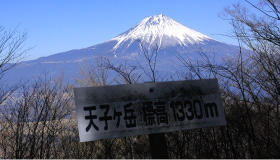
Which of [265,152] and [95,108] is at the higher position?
[95,108]

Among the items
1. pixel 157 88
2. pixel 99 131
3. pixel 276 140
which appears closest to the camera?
pixel 99 131

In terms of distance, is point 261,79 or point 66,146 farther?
point 66,146

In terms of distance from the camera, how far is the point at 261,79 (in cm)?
388

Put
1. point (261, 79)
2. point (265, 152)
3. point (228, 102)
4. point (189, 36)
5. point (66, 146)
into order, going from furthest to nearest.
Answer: point (189, 36) < point (66, 146) < point (228, 102) < point (261, 79) < point (265, 152)

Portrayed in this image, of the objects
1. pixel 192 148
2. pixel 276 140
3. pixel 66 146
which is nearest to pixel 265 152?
pixel 276 140

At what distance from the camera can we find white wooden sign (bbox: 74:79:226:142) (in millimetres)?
2254

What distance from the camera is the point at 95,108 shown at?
2.27m

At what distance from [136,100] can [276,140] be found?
1738mm

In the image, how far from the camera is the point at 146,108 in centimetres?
239

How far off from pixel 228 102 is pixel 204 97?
5.78ft

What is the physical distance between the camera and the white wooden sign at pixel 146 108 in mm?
2254

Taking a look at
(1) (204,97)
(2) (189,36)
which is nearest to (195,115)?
(1) (204,97)

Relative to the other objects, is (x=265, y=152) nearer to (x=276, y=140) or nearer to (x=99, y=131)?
(x=276, y=140)

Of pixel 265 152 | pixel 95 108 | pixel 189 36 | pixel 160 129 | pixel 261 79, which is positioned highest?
pixel 189 36
